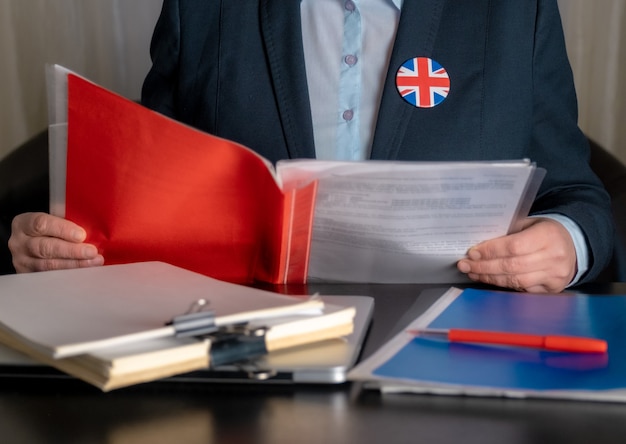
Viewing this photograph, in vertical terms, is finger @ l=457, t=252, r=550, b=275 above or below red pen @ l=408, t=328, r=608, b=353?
above

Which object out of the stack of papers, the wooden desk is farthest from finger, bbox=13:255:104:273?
the wooden desk

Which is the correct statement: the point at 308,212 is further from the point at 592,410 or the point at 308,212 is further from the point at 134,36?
the point at 134,36

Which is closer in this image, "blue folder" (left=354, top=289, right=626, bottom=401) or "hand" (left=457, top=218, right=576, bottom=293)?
"blue folder" (left=354, top=289, right=626, bottom=401)

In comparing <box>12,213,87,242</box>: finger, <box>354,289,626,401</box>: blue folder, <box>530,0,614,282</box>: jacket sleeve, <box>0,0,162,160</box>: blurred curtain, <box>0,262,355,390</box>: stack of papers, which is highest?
<box>0,0,162,160</box>: blurred curtain

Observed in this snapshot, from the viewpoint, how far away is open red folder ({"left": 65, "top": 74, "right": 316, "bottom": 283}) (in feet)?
3.24

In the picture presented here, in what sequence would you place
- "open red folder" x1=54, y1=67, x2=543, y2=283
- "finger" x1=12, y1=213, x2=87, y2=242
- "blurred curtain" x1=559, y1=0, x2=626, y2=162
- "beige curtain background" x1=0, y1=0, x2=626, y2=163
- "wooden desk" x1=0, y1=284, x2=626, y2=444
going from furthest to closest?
1. "beige curtain background" x1=0, y1=0, x2=626, y2=163
2. "blurred curtain" x1=559, y1=0, x2=626, y2=162
3. "finger" x1=12, y1=213, x2=87, y2=242
4. "open red folder" x1=54, y1=67, x2=543, y2=283
5. "wooden desk" x1=0, y1=284, x2=626, y2=444

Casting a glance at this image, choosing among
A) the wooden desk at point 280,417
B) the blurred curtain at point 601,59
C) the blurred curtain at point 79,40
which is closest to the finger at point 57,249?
the wooden desk at point 280,417

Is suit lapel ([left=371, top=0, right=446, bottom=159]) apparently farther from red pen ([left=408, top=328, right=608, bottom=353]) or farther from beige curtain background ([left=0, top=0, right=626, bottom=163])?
beige curtain background ([left=0, top=0, right=626, bottom=163])

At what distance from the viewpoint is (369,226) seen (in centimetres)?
103

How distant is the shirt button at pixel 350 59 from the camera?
4.71 ft

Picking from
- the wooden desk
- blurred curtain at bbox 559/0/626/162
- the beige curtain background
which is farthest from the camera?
the beige curtain background

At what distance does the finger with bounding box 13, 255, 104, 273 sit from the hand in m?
0.45

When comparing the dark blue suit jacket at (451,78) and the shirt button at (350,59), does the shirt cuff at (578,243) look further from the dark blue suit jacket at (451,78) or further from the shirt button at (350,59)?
the shirt button at (350,59)

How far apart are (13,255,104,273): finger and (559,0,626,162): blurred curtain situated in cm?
145
